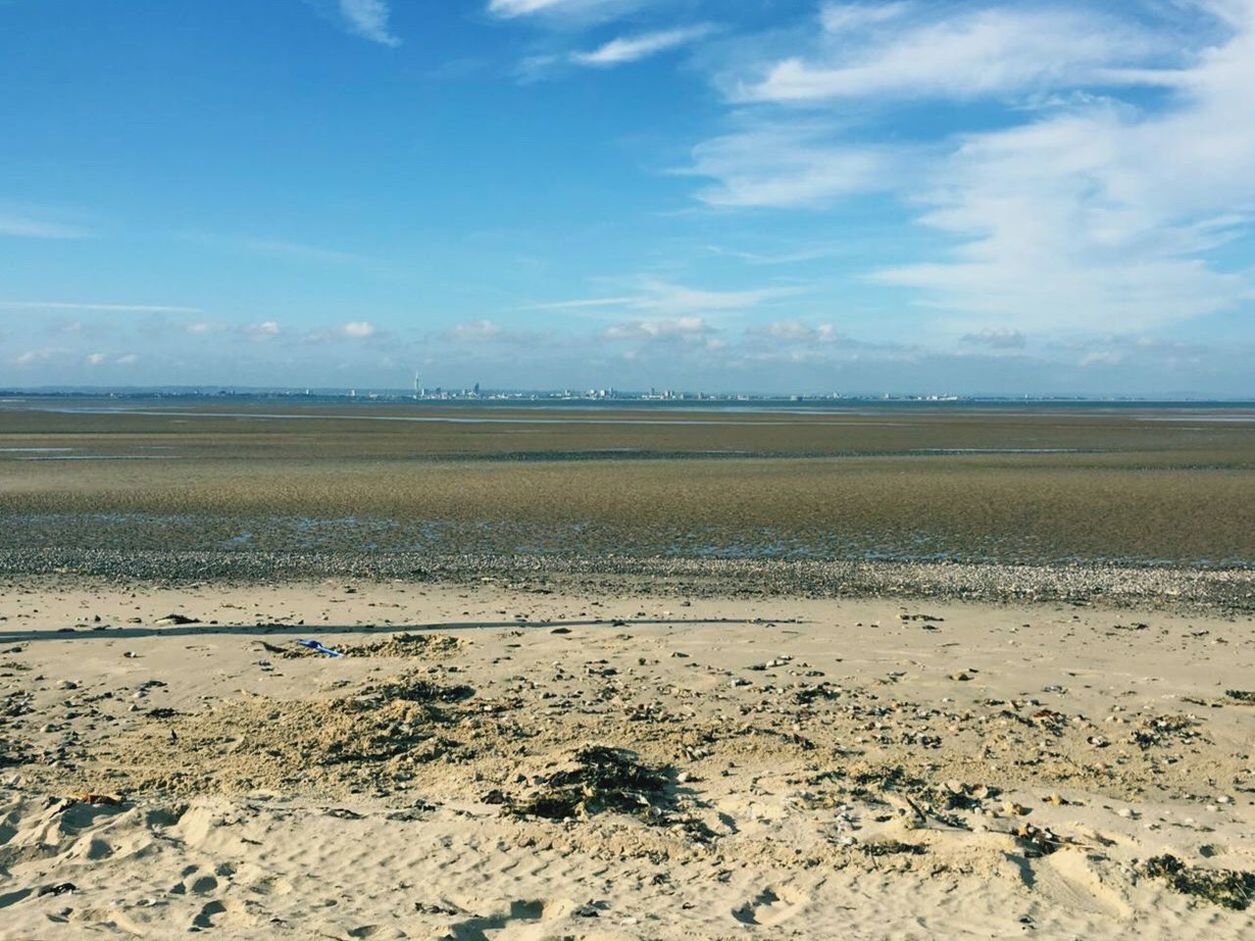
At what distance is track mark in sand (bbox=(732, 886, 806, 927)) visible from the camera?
237 inches

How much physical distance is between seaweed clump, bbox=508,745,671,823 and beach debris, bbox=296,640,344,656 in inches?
196

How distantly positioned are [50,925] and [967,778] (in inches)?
252

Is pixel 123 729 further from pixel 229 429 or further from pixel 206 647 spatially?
pixel 229 429

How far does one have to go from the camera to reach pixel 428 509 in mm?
28484

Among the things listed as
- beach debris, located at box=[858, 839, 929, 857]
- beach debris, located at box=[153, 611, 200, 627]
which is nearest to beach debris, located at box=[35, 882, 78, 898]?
beach debris, located at box=[858, 839, 929, 857]

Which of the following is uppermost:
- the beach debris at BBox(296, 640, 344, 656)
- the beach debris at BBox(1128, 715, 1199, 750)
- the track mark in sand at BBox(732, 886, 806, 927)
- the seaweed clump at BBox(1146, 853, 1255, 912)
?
the seaweed clump at BBox(1146, 853, 1255, 912)

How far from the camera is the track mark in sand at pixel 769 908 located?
237 inches

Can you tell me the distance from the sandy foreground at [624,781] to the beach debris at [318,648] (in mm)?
323

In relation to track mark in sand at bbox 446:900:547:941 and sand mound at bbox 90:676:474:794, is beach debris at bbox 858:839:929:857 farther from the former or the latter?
sand mound at bbox 90:676:474:794

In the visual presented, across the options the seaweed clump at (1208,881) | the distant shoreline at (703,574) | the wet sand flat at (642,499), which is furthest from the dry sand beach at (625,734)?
the wet sand flat at (642,499)

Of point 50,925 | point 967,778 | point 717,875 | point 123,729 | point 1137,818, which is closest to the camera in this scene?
point 50,925

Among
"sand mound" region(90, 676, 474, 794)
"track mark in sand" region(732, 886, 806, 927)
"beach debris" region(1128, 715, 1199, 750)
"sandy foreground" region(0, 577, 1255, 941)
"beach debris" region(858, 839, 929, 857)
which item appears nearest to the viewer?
"track mark in sand" region(732, 886, 806, 927)

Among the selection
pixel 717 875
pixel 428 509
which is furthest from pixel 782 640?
pixel 428 509

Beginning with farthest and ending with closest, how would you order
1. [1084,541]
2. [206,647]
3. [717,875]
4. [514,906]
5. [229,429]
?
[229,429]
[1084,541]
[206,647]
[717,875]
[514,906]
